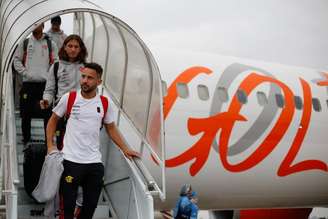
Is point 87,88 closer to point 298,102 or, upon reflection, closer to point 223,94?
point 223,94

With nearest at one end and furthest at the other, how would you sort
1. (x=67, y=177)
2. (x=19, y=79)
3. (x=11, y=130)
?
1. (x=67, y=177)
2. (x=11, y=130)
3. (x=19, y=79)

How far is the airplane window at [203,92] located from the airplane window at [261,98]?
1.30 m

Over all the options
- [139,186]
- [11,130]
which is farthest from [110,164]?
[11,130]

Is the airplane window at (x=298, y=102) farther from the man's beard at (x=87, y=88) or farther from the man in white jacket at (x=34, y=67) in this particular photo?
the man's beard at (x=87, y=88)

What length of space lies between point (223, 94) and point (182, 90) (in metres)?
0.94

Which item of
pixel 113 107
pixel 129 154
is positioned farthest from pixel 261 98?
pixel 129 154

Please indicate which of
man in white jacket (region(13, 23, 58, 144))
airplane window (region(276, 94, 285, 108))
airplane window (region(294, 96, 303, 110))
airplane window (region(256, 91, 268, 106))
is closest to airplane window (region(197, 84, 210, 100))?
airplane window (region(256, 91, 268, 106))

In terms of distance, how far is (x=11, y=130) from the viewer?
21.1ft

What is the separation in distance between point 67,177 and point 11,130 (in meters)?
0.89

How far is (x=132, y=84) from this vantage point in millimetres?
7566

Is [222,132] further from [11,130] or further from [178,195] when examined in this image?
[11,130]

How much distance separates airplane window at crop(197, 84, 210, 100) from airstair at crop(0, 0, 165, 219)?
3620 millimetres

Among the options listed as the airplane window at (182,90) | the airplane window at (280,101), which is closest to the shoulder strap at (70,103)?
the airplane window at (182,90)

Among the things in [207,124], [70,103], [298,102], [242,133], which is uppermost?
[70,103]
